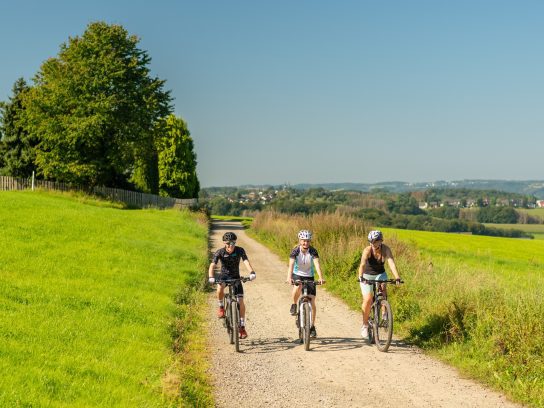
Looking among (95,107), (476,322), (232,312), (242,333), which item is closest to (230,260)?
(232,312)

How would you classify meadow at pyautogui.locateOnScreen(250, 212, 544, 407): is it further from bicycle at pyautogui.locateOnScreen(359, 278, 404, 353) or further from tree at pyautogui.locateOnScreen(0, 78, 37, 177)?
tree at pyautogui.locateOnScreen(0, 78, 37, 177)

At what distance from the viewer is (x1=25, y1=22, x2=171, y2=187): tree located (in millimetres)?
45000

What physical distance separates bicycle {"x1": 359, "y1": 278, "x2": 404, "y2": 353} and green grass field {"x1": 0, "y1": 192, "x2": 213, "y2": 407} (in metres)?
3.42

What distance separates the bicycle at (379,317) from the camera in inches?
405

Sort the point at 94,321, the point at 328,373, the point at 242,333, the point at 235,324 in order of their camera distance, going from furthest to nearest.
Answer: the point at 242,333 → the point at 235,324 → the point at 94,321 → the point at 328,373

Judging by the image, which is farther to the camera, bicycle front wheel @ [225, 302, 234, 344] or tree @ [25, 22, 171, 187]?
tree @ [25, 22, 171, 187]

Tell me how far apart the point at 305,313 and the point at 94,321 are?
3903mm

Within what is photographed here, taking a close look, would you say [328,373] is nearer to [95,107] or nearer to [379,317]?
[379,317]

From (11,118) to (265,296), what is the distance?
1687 inches

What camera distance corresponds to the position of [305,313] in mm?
10438

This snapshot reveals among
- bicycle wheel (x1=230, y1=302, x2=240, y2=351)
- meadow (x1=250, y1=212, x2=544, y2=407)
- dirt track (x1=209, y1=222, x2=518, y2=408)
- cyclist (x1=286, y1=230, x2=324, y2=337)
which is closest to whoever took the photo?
dirt track (x1=209, y1=222, x2=518, y2=408)

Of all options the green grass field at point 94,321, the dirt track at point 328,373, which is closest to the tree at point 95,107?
the green grass field at point 94,321

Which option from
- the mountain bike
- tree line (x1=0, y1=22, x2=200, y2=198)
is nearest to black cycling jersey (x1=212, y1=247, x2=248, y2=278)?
the mountain bike

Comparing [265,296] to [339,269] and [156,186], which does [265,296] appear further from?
[156,186]
